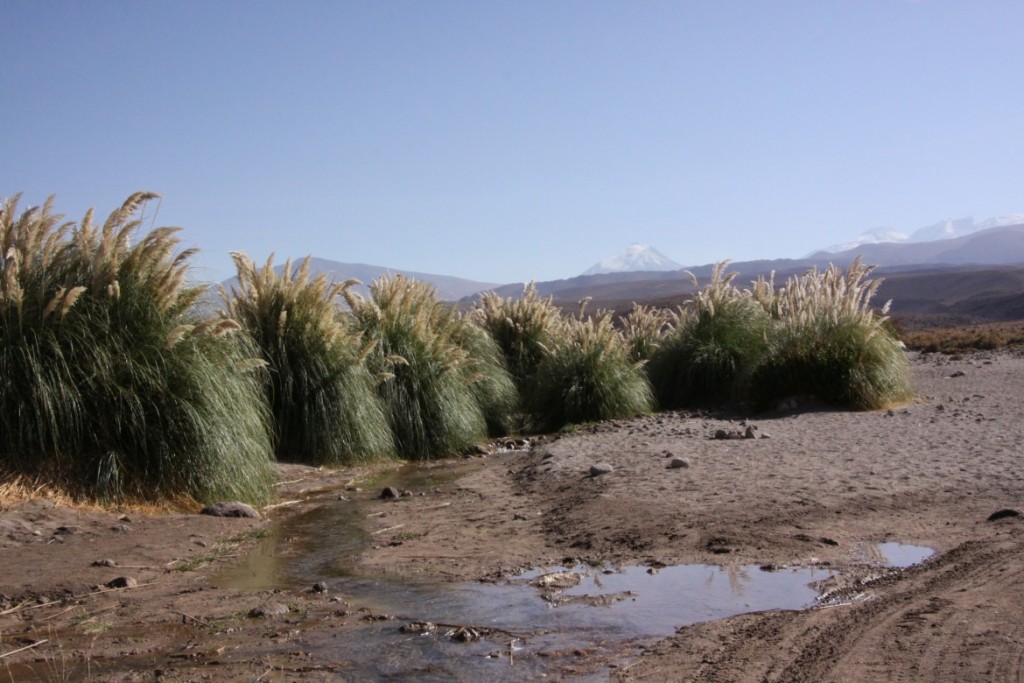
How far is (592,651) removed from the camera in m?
4.09

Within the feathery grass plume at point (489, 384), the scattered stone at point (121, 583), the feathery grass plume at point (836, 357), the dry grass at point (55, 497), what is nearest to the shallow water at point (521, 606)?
the scattered stone at point (121, 583)

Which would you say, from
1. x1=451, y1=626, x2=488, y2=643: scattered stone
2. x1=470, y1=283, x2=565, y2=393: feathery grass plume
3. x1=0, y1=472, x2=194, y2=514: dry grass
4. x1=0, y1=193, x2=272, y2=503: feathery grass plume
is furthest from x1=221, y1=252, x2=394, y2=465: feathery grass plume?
x1=451, y1=626, x2=488, y2=643: scattered stone

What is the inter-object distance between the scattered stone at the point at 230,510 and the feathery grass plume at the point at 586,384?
650cm

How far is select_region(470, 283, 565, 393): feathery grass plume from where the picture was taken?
49.6 ft

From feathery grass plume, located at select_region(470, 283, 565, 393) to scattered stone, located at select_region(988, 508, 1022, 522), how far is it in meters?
9.08

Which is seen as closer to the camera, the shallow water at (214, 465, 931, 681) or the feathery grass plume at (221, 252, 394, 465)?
the shallow water at (214, 465, 931, 681)

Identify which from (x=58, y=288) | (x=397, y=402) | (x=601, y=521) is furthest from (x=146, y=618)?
(x=397, y=402)

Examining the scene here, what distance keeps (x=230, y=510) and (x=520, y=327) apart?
8.62 meters

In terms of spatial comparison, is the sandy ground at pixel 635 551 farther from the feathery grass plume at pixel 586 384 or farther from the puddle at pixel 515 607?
the feathery grass plume at pixel 586 384

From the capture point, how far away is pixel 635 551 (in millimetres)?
5797

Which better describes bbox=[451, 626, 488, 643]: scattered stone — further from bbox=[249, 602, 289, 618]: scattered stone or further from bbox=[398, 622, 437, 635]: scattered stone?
bbox=[249, 602, 289, 618]: scattered stone

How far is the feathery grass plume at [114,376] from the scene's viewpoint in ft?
22.8

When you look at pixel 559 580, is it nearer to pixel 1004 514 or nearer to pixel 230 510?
pixel 1004 514

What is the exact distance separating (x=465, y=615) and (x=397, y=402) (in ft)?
22.3
